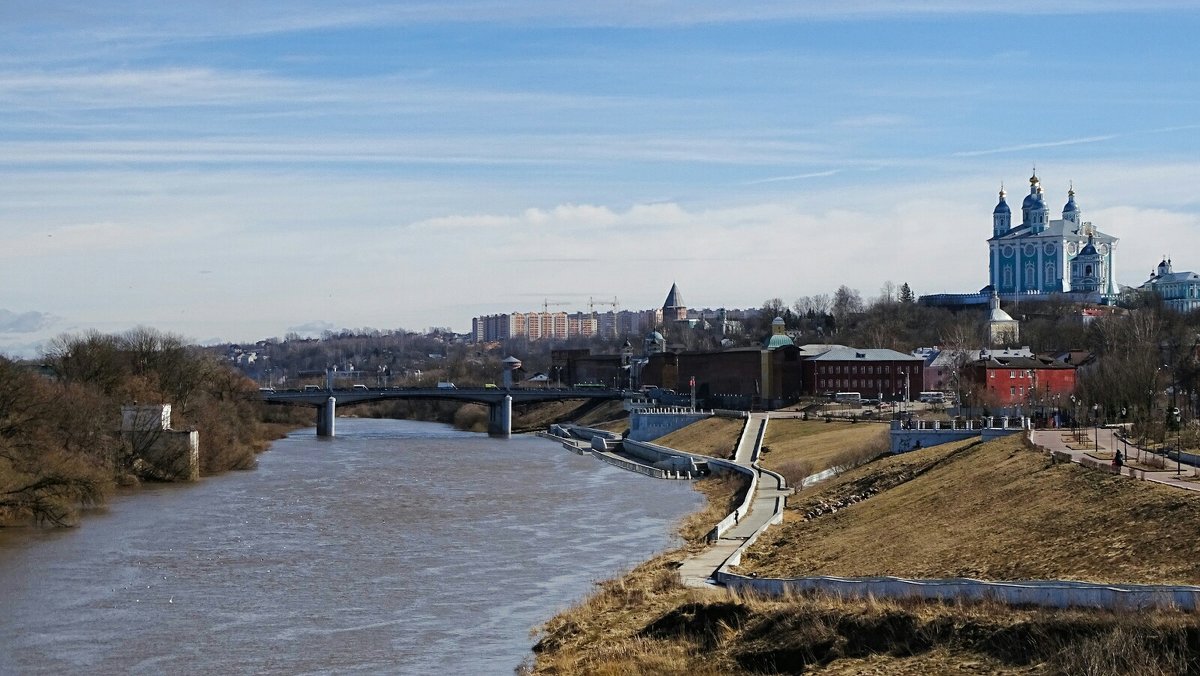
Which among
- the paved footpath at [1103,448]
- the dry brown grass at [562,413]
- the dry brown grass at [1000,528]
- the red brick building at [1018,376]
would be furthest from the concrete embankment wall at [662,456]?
the dry brown grass at [562,413]

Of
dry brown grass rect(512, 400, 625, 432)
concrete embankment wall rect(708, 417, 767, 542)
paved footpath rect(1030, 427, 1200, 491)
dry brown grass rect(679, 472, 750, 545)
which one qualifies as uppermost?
paved footpath rect(1030, 427, 1200, 491)

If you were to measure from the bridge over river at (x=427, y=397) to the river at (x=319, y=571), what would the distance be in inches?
2050

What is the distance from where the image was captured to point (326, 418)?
417 feet

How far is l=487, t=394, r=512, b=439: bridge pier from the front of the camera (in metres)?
134

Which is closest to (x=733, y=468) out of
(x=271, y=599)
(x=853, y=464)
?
(x=853, y=464)

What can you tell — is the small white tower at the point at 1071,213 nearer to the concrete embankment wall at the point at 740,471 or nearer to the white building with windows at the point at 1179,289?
the white building with windows at the point at 1179,289

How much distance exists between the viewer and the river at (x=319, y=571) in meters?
32.3

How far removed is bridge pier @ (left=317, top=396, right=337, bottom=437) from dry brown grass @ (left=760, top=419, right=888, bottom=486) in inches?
1710

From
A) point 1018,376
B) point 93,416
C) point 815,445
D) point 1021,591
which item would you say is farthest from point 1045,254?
point 1021,591

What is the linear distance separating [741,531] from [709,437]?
51.1m

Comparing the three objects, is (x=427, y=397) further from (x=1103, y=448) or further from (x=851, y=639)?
(x=851, y=639)

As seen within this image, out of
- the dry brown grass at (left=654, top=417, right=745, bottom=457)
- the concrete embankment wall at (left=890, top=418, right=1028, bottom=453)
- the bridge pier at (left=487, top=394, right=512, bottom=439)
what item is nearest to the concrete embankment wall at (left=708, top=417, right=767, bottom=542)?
the dry brown grass at (left=654, top=417, right=745, bottom=457)

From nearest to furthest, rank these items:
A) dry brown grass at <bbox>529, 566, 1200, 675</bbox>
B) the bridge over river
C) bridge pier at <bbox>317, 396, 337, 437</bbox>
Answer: dry brown grass at <bbox>529, 566, 1200, 675</bbox>, bridge pier at <bbox>317, 396, 337, 437</bbox>, the bridge over river

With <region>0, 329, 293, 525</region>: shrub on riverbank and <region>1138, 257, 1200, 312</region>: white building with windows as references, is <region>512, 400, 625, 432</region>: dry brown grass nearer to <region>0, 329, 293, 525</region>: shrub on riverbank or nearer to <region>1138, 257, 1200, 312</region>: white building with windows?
<region>0, 329, 293, 525</region>: shrub on riverbank
